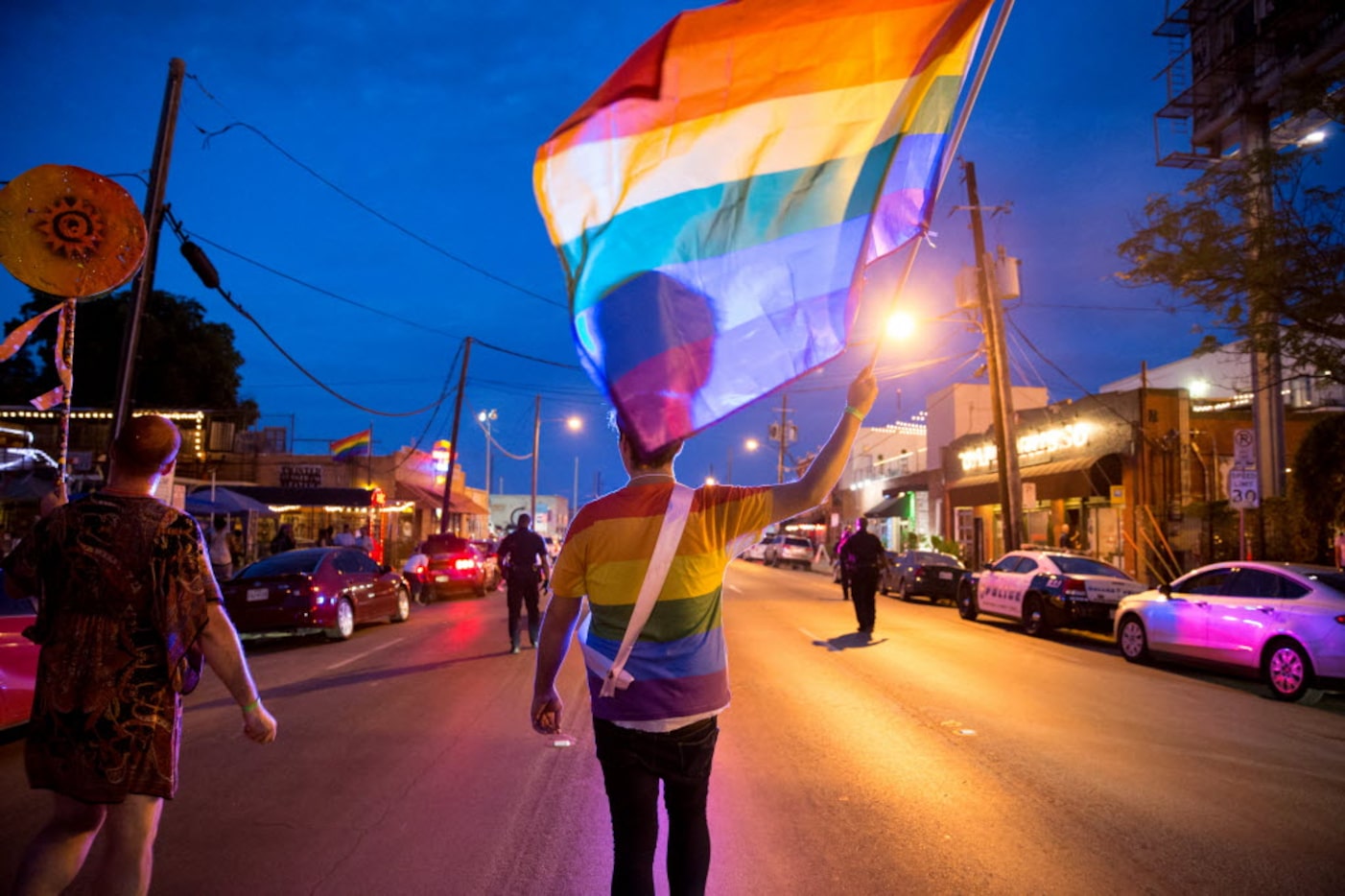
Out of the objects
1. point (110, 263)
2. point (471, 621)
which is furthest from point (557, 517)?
point (110, 263)

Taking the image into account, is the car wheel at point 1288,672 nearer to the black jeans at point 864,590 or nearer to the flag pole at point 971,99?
the black jeans at point 864,590

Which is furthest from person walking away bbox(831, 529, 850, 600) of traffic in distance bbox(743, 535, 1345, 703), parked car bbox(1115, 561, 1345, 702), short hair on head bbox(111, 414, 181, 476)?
short hair on head bbox(111, 414, 181, 476)

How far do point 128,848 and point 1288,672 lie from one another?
1114cm

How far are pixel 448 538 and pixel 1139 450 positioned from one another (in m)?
18.7

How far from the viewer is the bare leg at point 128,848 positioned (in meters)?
3.03

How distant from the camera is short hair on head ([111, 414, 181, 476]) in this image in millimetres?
3332

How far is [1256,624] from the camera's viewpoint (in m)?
11.0

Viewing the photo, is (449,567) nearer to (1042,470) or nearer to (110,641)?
(1042,470)

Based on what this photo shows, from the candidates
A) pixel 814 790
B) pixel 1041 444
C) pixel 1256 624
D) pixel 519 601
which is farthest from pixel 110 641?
pixel 1041 444

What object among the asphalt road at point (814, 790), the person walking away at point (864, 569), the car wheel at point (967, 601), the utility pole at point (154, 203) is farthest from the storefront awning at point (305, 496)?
the asphalt road at point (814, 790)

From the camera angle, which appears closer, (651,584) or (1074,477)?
(651,584)

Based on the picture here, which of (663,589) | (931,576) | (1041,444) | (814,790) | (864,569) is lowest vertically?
(814,790)

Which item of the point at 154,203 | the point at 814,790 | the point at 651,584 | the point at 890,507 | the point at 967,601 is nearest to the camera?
the point at 651,584

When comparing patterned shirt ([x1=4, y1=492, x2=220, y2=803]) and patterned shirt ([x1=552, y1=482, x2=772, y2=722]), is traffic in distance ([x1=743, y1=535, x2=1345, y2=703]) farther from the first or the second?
patterned shirt ([x1=4, y1=492, x2=220, y2=803])
